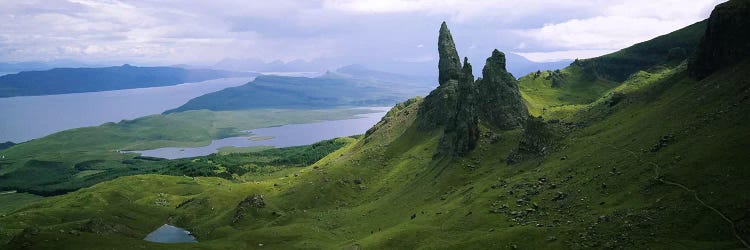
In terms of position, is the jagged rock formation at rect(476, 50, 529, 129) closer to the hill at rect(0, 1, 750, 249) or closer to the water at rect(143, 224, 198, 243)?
the hill at rect(0, 1, 750, 249)

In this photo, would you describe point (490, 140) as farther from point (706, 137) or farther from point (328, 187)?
point (706, 137)

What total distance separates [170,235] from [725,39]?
151 meters

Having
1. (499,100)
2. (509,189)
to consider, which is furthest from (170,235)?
(499,100)

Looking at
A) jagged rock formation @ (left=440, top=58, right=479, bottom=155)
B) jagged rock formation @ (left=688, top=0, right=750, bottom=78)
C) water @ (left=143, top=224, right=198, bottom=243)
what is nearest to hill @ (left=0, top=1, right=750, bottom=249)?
jagged rock formation @ (left=440, top=58, right=479, bottom=155)

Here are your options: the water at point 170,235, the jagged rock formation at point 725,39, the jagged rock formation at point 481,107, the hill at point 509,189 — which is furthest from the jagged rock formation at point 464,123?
the water at point 170,235

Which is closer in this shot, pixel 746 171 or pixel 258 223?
pixel 746 171

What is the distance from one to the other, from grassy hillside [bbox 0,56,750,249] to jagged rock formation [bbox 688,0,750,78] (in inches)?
148

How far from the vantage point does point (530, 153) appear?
119625 mm

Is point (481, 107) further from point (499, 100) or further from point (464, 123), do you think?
point (464, 123)

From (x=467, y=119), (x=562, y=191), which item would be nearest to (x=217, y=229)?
(x=467, y=119)

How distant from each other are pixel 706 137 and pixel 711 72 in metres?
35.2

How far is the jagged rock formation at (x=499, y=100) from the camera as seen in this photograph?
15500cm

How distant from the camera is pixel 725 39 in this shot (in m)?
103

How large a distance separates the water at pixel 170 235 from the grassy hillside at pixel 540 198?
3.42 meters
